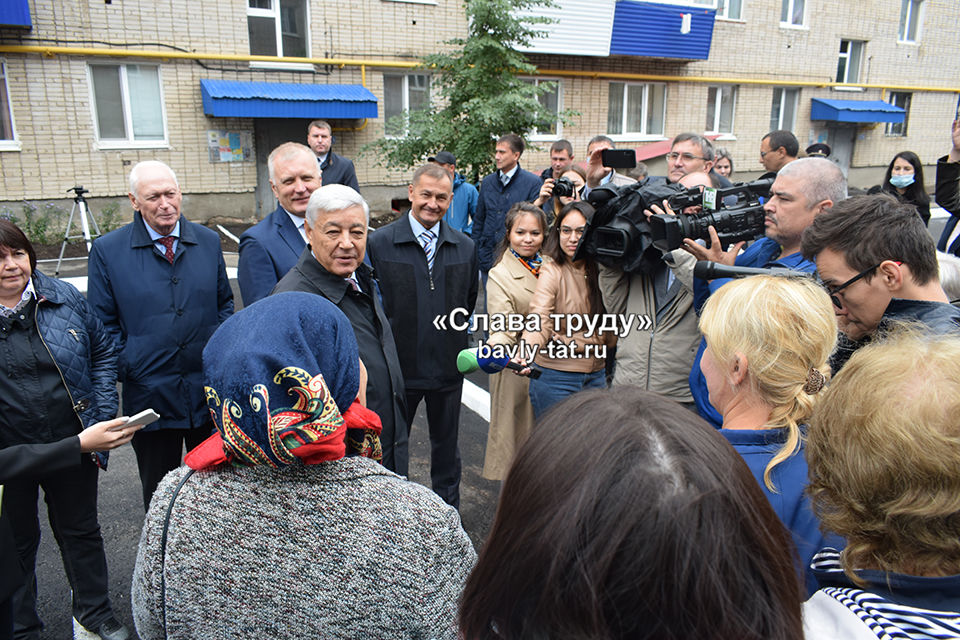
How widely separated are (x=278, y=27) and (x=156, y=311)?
484 inches

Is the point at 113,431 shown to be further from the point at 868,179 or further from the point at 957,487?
the point at 868,179

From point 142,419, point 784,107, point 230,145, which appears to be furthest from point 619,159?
point 784,107

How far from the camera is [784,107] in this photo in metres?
19.8

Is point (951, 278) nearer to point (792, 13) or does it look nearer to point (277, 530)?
point (277, 530)

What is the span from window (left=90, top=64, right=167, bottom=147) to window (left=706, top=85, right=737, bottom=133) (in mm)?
14537

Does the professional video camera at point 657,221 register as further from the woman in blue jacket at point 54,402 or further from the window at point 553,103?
the window at point 553,103

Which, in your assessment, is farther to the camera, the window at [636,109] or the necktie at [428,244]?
the window at [636,109]

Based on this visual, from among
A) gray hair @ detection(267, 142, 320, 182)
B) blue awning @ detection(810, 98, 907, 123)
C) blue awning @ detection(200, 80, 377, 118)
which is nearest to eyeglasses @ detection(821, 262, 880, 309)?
gray hair @ detection(267, 142, 320, 182)

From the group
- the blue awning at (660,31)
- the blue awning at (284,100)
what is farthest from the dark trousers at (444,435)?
the blue awning at (660,31)

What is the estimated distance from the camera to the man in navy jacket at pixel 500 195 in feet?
22.2

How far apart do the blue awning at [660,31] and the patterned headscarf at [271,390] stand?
16.8m

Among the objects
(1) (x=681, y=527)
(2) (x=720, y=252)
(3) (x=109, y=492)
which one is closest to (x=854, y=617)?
(1) (x=681, y=527)

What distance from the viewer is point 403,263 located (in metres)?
3.52

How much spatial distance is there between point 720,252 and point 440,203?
1.55 m
